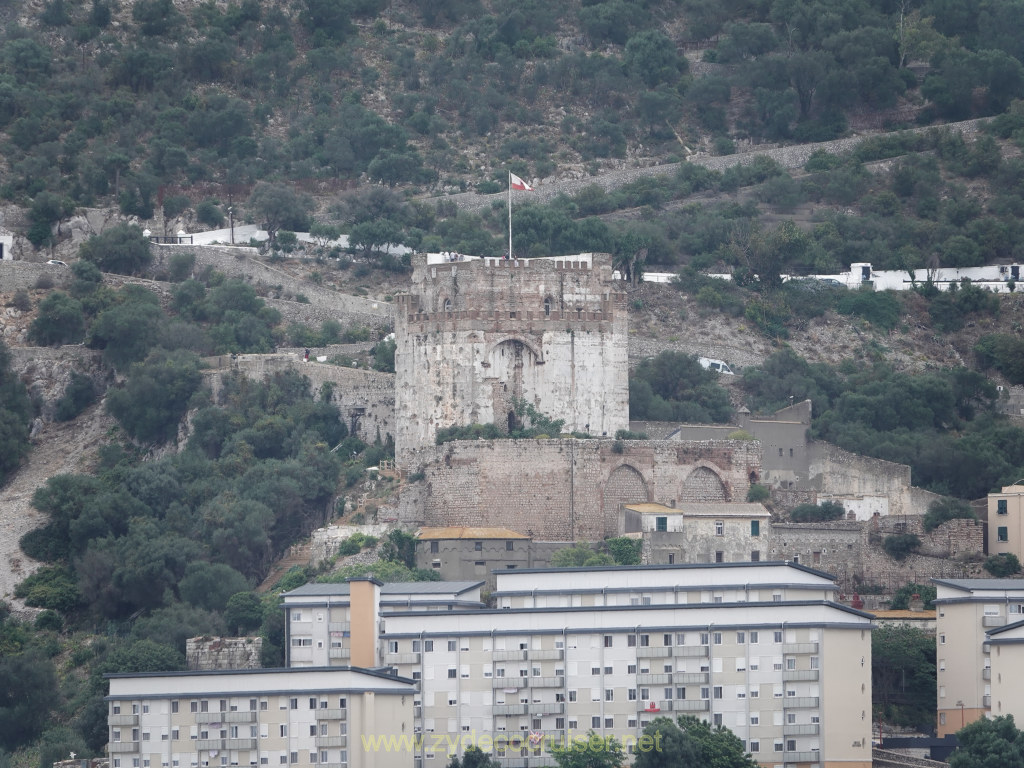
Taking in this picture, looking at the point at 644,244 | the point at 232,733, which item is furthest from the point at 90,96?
the point at 232,733

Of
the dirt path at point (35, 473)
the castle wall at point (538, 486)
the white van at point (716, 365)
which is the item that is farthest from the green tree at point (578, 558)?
the white van at point (716, 365)

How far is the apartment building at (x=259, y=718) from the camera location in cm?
6931

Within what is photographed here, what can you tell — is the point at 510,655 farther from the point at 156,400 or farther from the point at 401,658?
the point at 156,400

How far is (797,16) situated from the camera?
425 ft

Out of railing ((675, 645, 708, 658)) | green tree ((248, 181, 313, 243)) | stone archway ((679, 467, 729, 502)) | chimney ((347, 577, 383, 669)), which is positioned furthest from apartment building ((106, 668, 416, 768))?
green tree ((248, 181, 313, 243))

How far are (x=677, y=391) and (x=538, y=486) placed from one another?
13.7 metres

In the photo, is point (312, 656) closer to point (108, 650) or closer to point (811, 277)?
point (108, 650)

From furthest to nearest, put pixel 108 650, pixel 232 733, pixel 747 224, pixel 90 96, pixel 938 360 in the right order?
pixel 90 96 < pixel 747 224 < pixel 938 360 < pixel 108 650 < pixel 232 733

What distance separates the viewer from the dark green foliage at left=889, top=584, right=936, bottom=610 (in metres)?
80.9

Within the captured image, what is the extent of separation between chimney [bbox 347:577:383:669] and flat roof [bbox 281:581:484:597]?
4.74ft

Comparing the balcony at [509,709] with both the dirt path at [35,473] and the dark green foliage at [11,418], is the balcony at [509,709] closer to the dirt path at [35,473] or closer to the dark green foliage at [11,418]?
the dirt path at [35,473]

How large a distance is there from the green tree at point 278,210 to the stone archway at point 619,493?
105 ft

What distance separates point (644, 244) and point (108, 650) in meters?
35.1

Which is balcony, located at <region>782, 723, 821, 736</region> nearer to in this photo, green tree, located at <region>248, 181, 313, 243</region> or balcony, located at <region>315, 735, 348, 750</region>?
balcony, located at <region>315, 735, 348, 750</region>
